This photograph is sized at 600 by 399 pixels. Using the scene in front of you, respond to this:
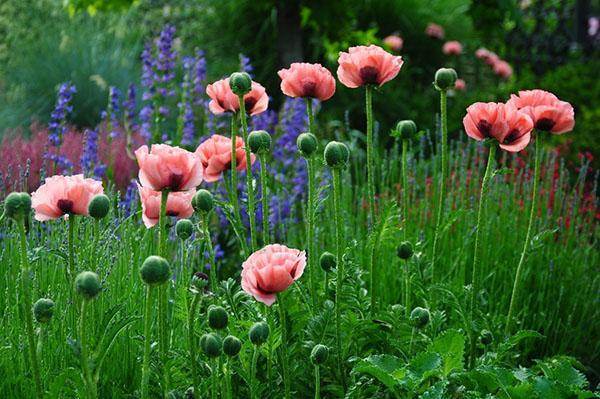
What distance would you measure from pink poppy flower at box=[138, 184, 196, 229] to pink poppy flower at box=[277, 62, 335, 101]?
0.42 metres

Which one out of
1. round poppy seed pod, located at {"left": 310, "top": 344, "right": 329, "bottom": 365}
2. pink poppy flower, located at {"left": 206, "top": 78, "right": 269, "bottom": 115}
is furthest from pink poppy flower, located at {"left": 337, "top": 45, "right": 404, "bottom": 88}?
round poppy seed pod, located at {"left": 310, "top": 344, "right": 329, "bottom": 365}

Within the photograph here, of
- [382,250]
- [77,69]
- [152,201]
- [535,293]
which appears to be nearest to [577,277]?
[535,293]

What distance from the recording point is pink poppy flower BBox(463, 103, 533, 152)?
2020mm

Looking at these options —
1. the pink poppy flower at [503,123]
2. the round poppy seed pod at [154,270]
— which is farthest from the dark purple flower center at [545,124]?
the round poppy seed pod at [154,270]

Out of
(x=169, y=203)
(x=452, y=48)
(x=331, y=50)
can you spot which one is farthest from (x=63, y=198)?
(x=452, y=48)

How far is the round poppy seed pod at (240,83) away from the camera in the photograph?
1985 millimetres

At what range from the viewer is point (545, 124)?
2129 millimetres

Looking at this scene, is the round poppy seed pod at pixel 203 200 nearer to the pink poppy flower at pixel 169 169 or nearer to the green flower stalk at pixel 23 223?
the pink poppy flower at pixel 169 169

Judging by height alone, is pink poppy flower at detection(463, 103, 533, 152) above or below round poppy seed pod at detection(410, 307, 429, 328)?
above

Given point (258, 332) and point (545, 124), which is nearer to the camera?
point (258, 332)

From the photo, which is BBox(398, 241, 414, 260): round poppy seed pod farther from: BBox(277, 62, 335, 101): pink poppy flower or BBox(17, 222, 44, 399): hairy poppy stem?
BBox(17, 222, 44, 399): hairy poppy stem

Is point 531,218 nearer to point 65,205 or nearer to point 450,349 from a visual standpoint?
point 450,349

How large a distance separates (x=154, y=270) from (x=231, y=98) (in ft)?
2.62

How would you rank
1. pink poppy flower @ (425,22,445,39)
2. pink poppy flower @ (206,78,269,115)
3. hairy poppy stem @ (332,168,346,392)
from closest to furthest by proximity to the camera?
hairy poppy stem @ (332,168,346,392) < pink poppy flower @ (206,78,269,115) < pink poppy flower @ (425,22,445,39)
